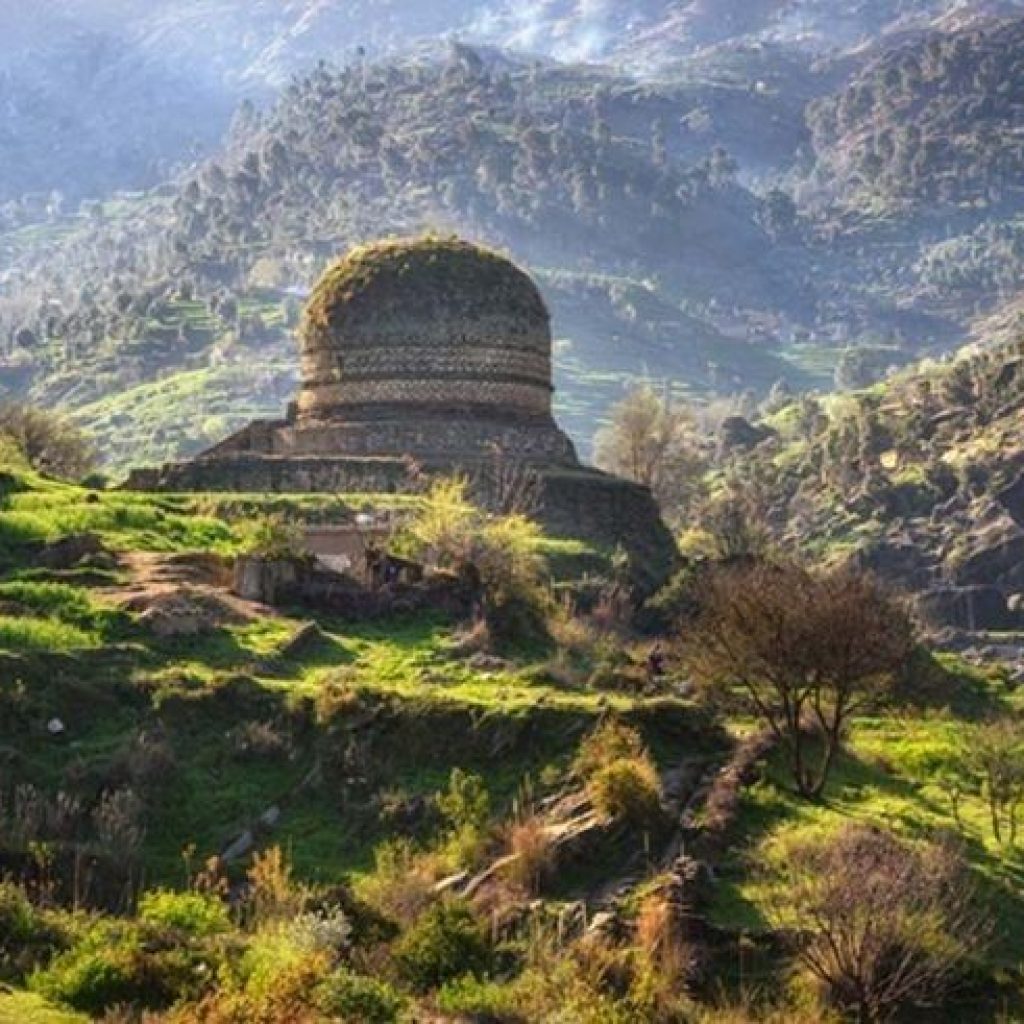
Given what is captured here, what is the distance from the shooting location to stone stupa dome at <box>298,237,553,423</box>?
1914 inches

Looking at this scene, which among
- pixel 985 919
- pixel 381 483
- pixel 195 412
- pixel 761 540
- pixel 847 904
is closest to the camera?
pixel 847 904

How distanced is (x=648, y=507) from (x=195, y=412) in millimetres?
137396

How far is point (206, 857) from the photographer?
20.2 m

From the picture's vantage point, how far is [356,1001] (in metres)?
14.4

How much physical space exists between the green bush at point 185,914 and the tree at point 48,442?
136ft

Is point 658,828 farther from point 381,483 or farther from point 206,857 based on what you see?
point 381,483

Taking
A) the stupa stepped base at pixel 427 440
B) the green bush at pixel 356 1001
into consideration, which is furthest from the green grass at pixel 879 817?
the stupa stepped base at pixel 427 440

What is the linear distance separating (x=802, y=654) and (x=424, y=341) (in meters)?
27.5

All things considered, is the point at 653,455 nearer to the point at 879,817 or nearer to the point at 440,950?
the point at 879,817

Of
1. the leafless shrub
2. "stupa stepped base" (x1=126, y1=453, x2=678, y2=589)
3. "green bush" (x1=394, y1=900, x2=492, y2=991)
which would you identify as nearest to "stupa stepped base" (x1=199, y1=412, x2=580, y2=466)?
"stupa stepped base" (x1=126, y1=453, x2=678, y2=589)

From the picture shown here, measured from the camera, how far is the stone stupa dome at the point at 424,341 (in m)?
48.6

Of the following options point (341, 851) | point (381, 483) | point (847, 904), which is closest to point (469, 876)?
point (341, 851)

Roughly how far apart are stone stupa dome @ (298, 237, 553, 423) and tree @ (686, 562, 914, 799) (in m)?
24.2

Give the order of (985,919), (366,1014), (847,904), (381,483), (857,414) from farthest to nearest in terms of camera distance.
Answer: (857,414) → (381,483) → (985,919) → (847,904) → (366,1014)
